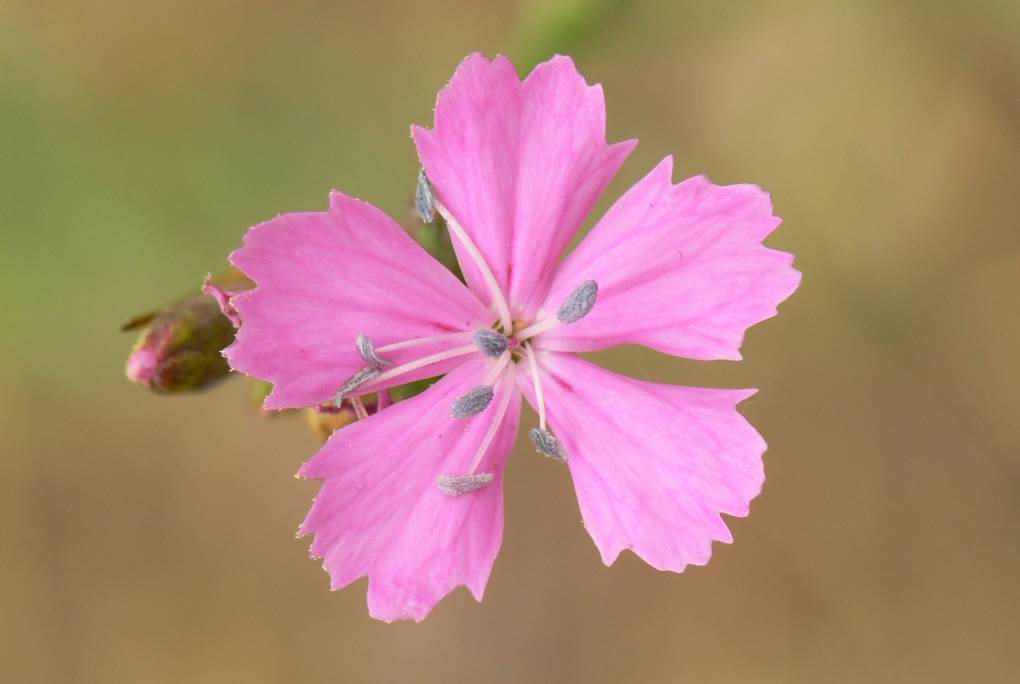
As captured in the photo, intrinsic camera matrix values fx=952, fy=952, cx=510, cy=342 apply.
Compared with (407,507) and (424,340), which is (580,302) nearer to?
(424,340)

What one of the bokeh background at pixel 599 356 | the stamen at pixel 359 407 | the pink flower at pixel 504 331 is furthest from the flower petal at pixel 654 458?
the bokeh background at pixel 599 356

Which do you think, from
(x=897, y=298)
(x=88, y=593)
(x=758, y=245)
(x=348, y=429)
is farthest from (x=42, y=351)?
(x=897, y=298)

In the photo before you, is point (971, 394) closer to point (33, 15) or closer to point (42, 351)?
point (42, 351)

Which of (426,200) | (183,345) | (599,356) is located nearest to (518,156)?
(426,200)

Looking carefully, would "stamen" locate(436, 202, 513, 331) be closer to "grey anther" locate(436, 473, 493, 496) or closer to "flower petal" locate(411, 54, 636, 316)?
"flower petal" locate(411, 54, 636, 316)

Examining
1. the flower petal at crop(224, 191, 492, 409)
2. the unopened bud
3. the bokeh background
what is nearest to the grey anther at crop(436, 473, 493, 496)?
the flower petal at crop(224, 191, 492, 409)

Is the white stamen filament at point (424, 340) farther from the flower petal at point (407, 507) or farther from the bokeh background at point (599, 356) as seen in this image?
the bokeh background at point (599, 356)
